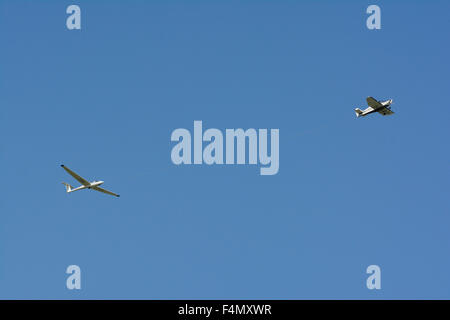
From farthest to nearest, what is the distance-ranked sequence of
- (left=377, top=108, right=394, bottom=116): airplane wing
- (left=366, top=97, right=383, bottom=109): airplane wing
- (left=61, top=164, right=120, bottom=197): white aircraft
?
(left=377, top=108, right=394, bottom=116): airplane wing < (left=366, top=97, right=383, bottom=109): airplane wing < (left=61, top=164, right=120, bottom=197): white aircraft

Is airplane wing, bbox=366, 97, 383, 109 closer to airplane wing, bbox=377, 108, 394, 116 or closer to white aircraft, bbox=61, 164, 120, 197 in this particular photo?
airplane wing, bbox=377, 108, 394, 116

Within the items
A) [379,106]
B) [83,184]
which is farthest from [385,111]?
[83,184]

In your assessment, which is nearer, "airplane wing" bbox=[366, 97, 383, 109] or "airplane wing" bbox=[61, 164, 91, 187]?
"airplane wing" bbox=[61, 164, 91, 187]

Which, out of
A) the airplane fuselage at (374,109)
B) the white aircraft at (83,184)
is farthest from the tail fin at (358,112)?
the white aircraft at (83,184)

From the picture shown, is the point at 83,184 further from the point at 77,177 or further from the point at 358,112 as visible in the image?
the point at 358,112

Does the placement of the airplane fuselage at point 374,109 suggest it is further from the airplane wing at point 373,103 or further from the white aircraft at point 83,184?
the white aircraft at point 83,184

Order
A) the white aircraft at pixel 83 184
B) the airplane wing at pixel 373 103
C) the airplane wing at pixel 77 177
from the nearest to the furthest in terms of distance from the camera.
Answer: the airplane wing at pixel 77 177 < the white aircraft at pixel 83 184 < the airplane wing at pixel 373 103

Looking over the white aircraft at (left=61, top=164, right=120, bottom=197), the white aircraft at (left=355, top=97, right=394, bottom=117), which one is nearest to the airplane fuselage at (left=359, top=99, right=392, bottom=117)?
the white aircraft at (left=355, top=97, right=394, bottom=117)

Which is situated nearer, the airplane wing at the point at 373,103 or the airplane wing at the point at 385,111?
the airplane wing at the point at 373,103

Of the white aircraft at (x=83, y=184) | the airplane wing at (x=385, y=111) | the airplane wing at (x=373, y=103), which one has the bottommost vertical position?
the white aircraft at (x=83, y=184)
